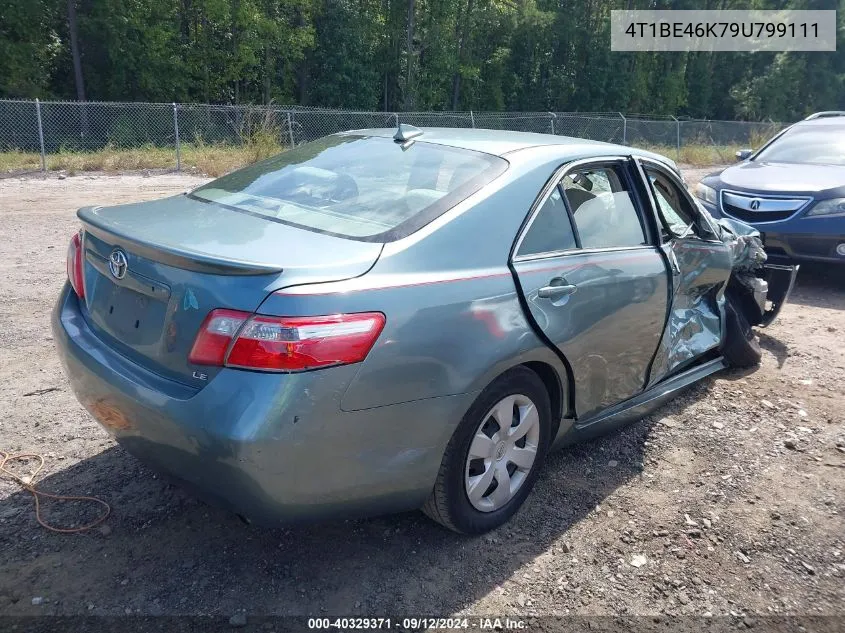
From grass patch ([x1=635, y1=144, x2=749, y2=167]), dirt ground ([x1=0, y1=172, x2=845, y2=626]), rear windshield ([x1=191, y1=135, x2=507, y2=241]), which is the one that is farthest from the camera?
grass patch ([x1=635, y1=144, x2=749, y2=167])

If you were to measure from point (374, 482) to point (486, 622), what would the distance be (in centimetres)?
65

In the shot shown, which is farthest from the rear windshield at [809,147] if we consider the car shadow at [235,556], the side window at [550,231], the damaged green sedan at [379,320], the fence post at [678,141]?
the fence post at [678,141]

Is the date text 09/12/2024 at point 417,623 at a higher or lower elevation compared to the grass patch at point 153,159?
lower

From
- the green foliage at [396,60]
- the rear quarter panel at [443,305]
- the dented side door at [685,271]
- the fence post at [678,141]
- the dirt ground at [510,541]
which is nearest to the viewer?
the rear quarter panel at [443,305]

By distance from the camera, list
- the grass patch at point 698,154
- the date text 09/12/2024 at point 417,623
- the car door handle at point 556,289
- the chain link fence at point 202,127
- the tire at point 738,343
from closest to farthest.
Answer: the date text 09/12/2024 at point 417,623
the car door handle at point 556,289
the tire at point 738,343
the chain link fence at point 202,127
the grass patch at point 698,154

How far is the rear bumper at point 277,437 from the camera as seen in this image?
228 centimetres

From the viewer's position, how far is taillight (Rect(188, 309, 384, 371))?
2279mm

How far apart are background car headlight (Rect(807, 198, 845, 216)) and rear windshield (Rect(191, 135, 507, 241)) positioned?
5.37 m

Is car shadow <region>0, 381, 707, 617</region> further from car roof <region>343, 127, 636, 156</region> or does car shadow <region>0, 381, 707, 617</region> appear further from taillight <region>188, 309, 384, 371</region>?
car roof <region>343, 127, 636, 156</region>

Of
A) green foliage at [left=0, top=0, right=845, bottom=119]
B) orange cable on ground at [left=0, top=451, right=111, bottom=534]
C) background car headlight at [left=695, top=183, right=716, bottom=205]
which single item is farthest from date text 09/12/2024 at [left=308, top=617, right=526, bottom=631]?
green foliage at [left=0, top=0, right=845, bottom=119]

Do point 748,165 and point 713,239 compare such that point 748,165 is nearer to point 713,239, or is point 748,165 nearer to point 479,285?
point 713,239

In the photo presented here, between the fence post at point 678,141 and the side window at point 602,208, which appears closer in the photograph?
the side window at point 602,208

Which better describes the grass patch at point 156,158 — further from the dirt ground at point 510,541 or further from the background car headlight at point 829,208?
the dirt ground at point 510,541

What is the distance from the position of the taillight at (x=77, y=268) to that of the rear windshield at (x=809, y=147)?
8028 mm
